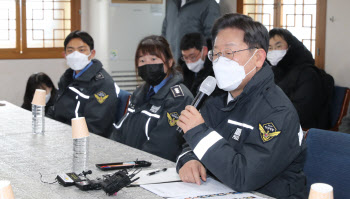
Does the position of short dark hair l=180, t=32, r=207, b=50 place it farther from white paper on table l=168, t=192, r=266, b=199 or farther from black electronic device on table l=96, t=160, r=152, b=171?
white paper on table l=168, t=192, r=266, b=199

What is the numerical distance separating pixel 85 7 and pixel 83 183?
5407mm

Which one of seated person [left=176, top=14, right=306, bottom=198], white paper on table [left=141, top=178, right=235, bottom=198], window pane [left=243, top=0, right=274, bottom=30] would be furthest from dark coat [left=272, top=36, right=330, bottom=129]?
white paper on table [left=141, top=178, right=235, bottom=198]

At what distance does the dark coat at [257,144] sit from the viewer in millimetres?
2041

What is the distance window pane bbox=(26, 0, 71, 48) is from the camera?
693cm

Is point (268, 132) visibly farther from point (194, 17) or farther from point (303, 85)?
point (194, 17)

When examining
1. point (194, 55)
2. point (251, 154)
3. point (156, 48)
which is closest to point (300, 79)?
point (194, 55)

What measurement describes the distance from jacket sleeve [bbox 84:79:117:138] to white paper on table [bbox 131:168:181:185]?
5.81 feet

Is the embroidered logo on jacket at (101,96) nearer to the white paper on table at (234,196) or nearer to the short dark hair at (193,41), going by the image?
the short dark hair at (193,41)

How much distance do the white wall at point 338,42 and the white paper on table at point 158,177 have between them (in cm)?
358

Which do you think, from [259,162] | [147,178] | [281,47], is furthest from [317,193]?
[281,47]

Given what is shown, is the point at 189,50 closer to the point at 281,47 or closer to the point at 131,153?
the point at 281,47

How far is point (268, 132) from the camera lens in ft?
6.82

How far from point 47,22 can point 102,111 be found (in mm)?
3451

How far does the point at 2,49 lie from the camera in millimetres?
6766
